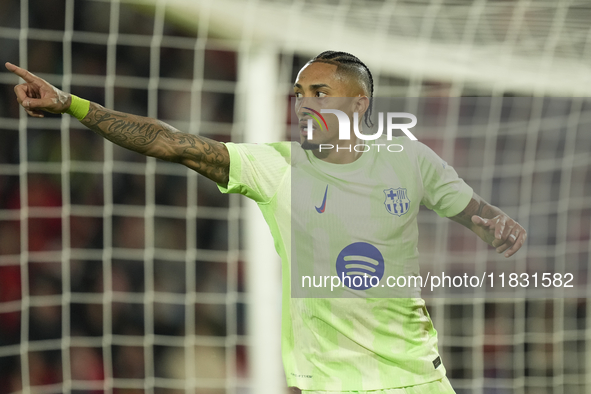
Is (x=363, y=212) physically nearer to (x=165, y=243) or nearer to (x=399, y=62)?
(x=399, y=62)

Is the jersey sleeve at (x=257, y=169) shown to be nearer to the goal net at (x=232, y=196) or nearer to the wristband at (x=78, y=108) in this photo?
the wristband at (x=78, y=108)

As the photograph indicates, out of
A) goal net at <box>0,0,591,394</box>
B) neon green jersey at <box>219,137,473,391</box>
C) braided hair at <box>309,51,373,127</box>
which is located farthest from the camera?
goal net at <box>0,0,591,394</box>

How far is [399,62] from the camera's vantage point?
12.0 ft

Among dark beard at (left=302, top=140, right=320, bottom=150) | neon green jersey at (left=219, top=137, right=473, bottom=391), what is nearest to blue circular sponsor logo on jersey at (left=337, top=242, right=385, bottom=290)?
neon green jersey at (left=219, top=137, right=473, bottom=391)

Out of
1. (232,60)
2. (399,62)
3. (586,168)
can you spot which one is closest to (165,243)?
(232,60)

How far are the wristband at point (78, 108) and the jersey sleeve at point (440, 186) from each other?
1066 mm

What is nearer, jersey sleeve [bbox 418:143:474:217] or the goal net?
jersey sleeve [bbox 418:143:474:217]

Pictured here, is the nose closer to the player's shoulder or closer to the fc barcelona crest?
the player's shoulder

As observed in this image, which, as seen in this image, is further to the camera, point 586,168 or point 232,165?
point 586,168

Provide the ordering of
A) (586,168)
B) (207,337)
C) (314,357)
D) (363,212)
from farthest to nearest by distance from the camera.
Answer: (207,337), (586,168), (363,212), (314,357)

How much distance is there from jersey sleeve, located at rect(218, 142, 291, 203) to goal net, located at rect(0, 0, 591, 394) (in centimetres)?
128

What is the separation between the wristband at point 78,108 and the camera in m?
1.83

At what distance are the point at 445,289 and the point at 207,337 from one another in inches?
55.0

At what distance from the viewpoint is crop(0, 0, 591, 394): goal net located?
348 centimetres
